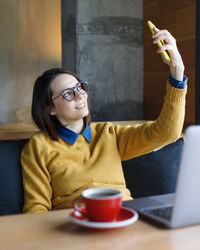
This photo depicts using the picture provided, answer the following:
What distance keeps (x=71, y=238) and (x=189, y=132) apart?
368 mm

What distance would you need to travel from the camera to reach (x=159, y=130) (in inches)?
66.2

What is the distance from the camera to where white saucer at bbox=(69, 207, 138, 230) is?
3.13 ft

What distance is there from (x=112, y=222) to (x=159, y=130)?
2.53 feet

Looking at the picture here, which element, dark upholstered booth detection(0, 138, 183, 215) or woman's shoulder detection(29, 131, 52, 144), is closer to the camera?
woman's shoulder detection(29, 131, 52, 144)

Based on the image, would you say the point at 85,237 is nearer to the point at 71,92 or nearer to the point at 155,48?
the point at 71,92

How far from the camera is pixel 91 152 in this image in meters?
1.79

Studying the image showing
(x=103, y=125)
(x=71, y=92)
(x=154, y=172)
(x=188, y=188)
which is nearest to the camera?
(x=188, y=188)

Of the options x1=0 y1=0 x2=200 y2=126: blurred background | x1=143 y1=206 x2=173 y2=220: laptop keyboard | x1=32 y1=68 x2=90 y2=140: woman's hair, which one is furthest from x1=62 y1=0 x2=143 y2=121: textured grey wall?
x1=143 y1=206 x2=173 y2=220: laptop keyboard

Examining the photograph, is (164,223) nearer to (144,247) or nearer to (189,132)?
(144,247)

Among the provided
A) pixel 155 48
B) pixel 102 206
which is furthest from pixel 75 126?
pixel 155 48

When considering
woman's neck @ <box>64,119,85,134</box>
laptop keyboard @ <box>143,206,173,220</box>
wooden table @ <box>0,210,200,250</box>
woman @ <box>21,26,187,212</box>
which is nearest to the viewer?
wooden table @ <box>0,210,200,250</box>

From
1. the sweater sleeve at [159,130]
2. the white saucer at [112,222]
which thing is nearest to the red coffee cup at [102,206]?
the white saucer at [112,222]

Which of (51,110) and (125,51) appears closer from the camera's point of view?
(51,110)

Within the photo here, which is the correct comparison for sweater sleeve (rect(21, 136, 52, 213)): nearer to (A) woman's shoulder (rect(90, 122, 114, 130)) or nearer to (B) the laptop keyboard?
(A) woman's shoulder (rect(90, 122, 114, 130))
